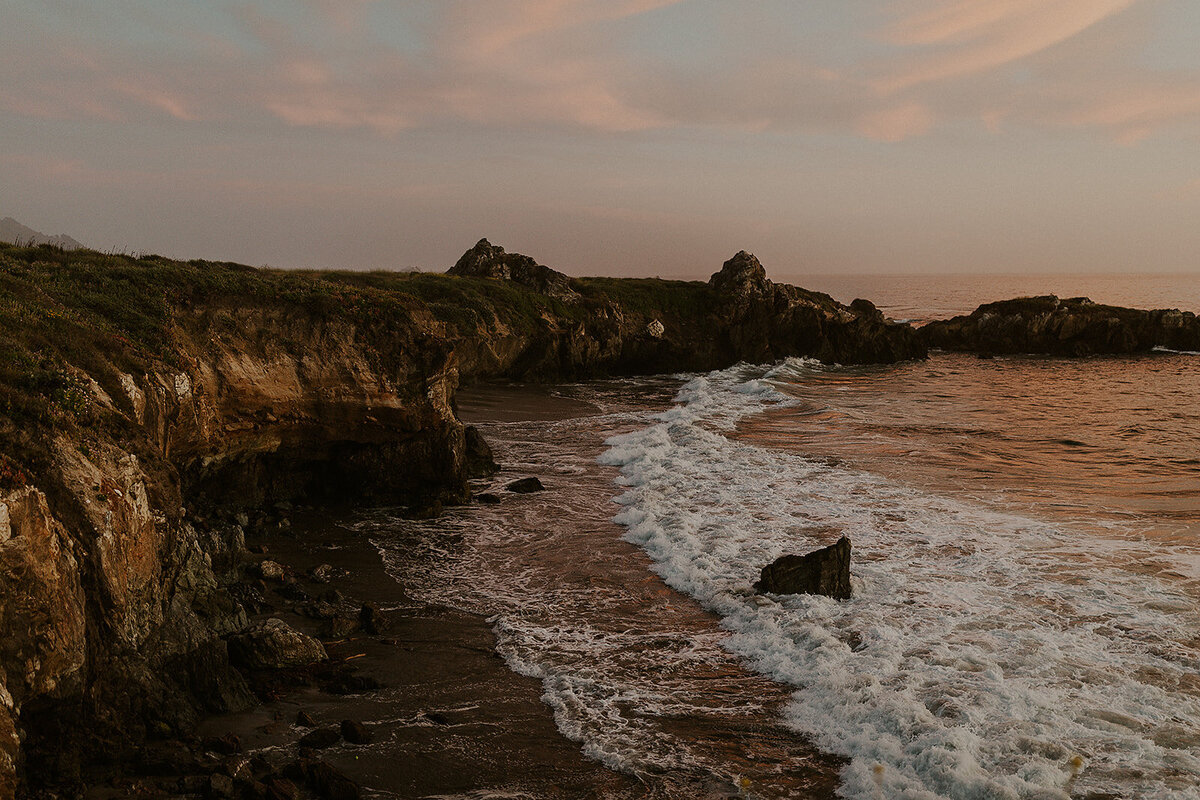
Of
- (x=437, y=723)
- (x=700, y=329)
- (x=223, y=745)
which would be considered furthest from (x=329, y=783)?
(x=700, y=329)

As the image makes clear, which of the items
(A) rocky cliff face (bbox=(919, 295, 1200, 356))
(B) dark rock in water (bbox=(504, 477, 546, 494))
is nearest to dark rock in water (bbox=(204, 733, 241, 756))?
(B) dark rock in water (bbox=(504, 477, 546, 494))

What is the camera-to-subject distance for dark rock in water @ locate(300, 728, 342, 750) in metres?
10.0

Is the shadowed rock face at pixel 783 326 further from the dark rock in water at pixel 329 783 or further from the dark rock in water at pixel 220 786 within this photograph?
the dark rock in water at pixel 220 786

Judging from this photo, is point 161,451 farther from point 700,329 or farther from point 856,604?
point 700,329

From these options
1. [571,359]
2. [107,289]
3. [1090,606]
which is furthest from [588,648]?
[571,359]

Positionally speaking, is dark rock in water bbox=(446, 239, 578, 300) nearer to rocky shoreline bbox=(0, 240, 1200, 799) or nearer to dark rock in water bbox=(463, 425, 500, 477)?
rocky shoreline bbox=(0, 240, 1200, 799)

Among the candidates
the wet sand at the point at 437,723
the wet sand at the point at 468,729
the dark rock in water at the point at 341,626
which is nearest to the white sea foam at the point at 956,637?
the wet sand at the point at 468,729

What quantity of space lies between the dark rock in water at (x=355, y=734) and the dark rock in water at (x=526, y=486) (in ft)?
42.9

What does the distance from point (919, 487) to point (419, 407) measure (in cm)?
1537

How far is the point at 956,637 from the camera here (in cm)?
1361

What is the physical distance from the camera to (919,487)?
2420 centimetres

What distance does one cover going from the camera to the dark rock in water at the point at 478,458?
83.0 ft

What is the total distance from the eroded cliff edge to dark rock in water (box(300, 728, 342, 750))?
4.52 feet

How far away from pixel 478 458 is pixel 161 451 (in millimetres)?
13381
